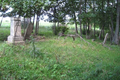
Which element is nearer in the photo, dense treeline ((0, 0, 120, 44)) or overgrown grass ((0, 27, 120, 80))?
overgrown grass ((0, 27, 120, 80))

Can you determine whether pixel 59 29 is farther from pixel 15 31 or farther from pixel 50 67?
pixel 50 67

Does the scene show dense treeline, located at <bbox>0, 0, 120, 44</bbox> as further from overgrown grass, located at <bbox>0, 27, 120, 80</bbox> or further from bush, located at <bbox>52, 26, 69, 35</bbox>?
overgrown grass, located at <bbox>0, 27, 120, 80</bbox>

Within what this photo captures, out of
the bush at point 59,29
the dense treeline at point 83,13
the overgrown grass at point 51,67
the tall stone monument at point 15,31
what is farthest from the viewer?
the bush at point 59,29

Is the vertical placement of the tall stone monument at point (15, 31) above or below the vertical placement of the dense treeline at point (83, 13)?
below

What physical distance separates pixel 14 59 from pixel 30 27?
5035 mm

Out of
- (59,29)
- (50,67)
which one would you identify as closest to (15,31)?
(50,67)

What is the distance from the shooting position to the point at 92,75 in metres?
4.69

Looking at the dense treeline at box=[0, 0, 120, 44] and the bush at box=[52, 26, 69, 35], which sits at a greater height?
the dense treeline at box=[0, 0, 120, 44]

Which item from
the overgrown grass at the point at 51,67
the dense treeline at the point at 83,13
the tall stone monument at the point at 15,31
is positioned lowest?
the overgrown grass at the point at 51,67

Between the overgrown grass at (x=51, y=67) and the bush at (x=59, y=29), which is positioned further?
the bush at (x=59, y=29)

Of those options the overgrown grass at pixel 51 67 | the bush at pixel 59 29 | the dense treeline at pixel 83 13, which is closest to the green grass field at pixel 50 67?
the overgrown grass at pixel 51 67

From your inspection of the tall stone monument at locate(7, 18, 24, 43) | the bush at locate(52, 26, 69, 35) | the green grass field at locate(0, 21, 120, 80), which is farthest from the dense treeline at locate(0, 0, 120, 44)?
the green grass field at locate(0, 21, 120, 80)

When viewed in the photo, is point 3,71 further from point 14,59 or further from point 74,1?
point 74,1

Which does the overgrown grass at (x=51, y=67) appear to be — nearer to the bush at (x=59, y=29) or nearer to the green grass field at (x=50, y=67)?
the green grass field at (x=50, y=67)
